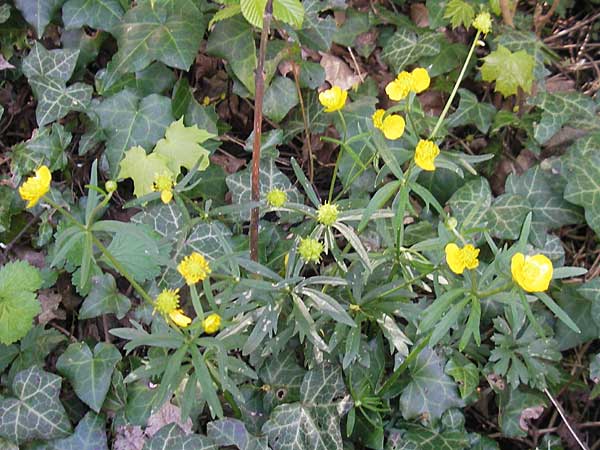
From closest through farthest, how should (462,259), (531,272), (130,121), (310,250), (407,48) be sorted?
(531,272), (462,259), (310,250), (130,121), (407,48)

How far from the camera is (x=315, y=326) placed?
1.59 m

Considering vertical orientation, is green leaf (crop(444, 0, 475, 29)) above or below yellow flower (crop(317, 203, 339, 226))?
above

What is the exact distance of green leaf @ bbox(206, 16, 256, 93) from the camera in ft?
6.83

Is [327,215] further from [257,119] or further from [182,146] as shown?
[182,146]

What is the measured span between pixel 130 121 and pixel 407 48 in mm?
980

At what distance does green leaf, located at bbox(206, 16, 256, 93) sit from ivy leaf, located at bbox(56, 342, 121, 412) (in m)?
0.91

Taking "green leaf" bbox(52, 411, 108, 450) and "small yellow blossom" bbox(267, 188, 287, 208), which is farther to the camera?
"green leaf" bbox(52, 411, 108, 450)

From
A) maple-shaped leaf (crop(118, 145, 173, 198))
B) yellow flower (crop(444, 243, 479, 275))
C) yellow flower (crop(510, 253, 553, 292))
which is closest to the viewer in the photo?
yellow flower (crop(510, 253, 553, 292))

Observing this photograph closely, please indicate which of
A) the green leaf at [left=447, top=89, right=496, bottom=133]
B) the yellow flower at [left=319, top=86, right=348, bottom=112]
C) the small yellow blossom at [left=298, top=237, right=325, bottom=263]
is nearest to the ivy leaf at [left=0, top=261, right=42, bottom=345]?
the small yellow blossom at [left=298, top=237, right=325, bottom=263]

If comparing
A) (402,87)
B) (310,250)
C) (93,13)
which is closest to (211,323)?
(310,250)

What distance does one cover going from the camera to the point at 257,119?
1542 millimetres

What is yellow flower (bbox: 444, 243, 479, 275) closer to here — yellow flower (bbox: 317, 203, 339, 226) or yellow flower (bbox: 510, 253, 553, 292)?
yellow flower (bbox: 510, 253, 553, 292)

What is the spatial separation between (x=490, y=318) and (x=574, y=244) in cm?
49

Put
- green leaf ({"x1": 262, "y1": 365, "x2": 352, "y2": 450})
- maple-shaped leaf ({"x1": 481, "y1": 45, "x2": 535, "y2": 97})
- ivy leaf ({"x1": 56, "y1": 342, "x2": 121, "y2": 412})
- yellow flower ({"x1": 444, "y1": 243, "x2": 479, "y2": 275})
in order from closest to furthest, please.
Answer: yellow flower ({"x1": 444, "y1": 243, "x2": 479, "y2": 275}) < green leaf ({"x1": 262, "y1": 365, "x2": 352, "y2": 450}) < ivy leaf ({"x1": 56, "y1": 342, "x2": 121, "y2": 412}) < maple-shaped leaf ({"x1": 481, "y1": 45, "x2": 535, "y2": 97})
